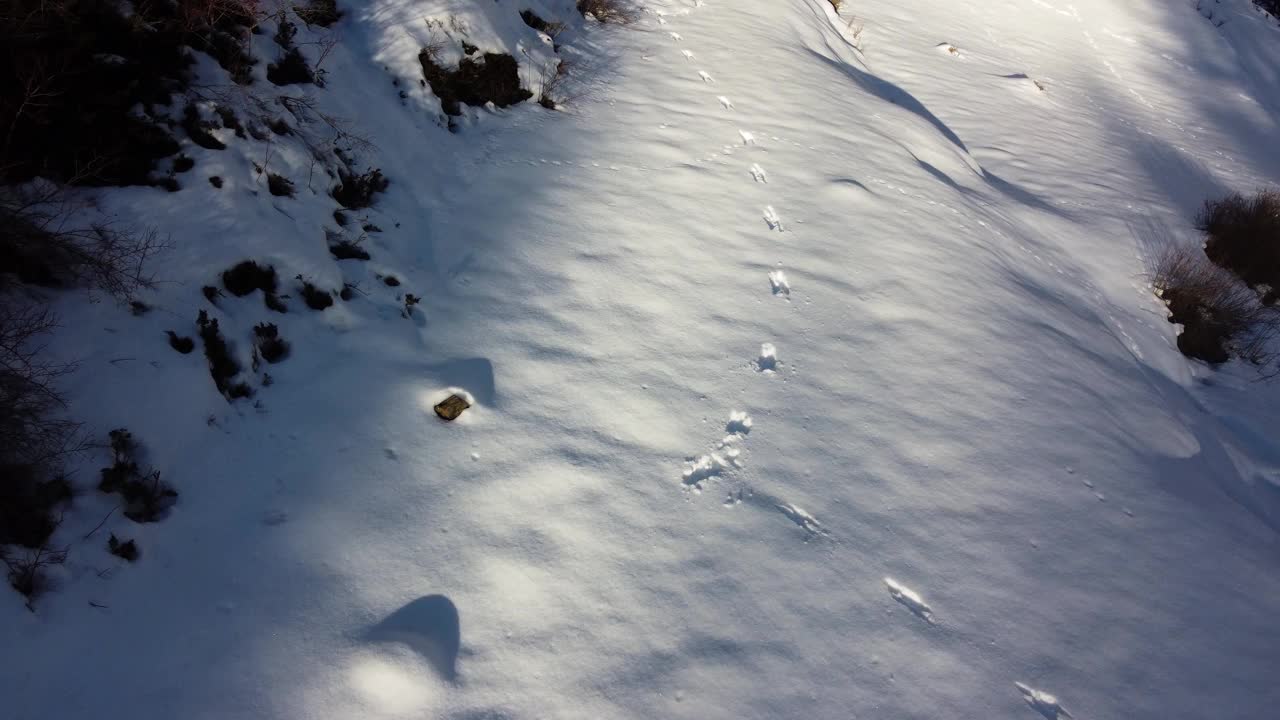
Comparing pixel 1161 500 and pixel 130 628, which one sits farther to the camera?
pixel 1161 500

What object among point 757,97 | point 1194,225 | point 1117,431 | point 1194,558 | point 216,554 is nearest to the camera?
point 216,554

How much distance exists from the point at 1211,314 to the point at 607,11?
6.58m

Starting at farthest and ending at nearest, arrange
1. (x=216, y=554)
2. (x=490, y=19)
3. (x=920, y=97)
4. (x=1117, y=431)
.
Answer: (x=920, y=97) < (x=490, y=19) < (x=1117, y=431) < (x=216, y=554)

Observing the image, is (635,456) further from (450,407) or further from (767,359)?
(767,359)

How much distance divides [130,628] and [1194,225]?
10420mm

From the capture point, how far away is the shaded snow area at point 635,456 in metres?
2.12

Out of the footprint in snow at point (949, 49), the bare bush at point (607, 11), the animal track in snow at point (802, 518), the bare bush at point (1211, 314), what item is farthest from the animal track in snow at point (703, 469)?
the footprint in snow at point (949, 49)

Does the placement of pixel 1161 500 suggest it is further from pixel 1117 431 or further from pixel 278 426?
pixel 278 426

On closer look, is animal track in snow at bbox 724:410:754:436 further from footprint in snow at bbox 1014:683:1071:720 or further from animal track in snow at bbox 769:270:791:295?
footprint in snow at bbox 1014:683:1071:720

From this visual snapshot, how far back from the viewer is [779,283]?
411cm

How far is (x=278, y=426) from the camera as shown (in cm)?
260

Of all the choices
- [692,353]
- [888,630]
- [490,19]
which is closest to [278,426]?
[692,353]

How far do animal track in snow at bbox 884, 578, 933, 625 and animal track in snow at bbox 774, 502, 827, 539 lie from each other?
1.06 feet

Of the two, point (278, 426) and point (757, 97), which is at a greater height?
point (757, 97)
